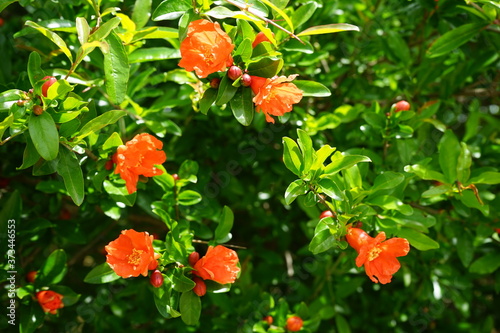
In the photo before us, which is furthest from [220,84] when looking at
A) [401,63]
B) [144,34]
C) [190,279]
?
[401,63]

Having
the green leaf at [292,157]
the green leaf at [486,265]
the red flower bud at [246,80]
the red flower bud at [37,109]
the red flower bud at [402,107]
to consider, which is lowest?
the green leaf at [486,265]

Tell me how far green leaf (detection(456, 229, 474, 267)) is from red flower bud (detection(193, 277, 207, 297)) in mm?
968

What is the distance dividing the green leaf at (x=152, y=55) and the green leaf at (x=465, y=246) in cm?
118

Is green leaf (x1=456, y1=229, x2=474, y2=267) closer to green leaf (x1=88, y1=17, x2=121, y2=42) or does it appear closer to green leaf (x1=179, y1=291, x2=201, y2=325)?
green leaf (x1=179, y1=291, x2=201, y2=325)

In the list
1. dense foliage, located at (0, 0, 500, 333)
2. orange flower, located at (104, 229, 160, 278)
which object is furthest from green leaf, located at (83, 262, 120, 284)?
orange flower, located at (104, 229, 160, 278)

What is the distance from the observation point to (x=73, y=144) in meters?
1.29

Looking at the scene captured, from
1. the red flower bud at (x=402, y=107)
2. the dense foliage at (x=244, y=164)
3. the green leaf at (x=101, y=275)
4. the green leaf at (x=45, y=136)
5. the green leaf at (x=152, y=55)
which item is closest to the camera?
the green leaf at (x=45, y=136)

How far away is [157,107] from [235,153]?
20.0 inches

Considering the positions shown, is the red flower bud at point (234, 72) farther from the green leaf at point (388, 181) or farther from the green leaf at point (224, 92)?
the green leaf at point (388, 181)

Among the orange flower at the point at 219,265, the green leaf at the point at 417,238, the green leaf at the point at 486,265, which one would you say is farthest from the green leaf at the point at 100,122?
the green leaf at the point at 486,265

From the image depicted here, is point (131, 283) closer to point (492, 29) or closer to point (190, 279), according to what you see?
point (190, 279)

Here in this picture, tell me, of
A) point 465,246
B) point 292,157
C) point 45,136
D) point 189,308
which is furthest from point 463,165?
point 45,136

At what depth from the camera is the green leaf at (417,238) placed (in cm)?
144

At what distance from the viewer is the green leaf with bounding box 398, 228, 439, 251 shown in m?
1.44
